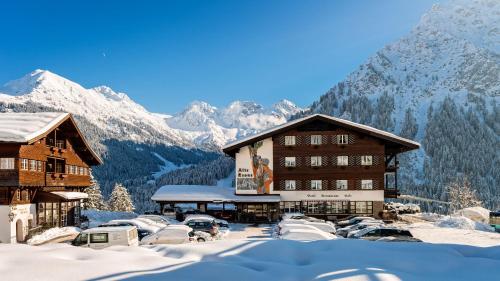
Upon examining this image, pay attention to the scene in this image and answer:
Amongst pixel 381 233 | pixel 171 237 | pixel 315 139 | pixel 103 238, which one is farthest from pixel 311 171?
pixel 103 238

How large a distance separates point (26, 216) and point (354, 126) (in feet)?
112

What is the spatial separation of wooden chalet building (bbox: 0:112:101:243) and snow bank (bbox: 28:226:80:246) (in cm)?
127

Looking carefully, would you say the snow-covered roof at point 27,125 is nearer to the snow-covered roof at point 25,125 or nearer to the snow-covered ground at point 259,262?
the snow-covered roof at point 25,125

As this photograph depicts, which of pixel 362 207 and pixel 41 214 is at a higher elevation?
pixel 41 214

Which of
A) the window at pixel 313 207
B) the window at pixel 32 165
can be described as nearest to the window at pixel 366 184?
the window at pixel 313 207

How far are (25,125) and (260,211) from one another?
85.6 ft

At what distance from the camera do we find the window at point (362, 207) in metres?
51.6

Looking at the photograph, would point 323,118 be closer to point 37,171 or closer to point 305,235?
point 305,235

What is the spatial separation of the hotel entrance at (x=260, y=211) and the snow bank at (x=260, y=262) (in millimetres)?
41293

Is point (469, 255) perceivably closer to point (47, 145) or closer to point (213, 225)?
point (213, 225)

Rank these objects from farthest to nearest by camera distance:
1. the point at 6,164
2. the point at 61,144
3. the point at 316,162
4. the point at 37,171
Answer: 1. the point at 316,162
2. the point at 61,144
3. the point at 37,171
4. the point at 6,164

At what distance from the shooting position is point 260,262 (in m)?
8.50

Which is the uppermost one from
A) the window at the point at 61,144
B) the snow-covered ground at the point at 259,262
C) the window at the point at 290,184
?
the window at the point at 61,144

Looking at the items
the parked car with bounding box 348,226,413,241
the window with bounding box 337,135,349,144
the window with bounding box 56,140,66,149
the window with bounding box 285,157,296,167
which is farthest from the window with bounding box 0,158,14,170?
the window with bounding box 337,135,349,144
